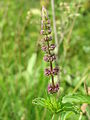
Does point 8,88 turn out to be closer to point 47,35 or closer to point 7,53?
point 7,53

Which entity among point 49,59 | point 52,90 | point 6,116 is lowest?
point 6,116

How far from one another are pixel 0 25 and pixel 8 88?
1.17 meters

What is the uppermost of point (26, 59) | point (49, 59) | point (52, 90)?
point (49, 59)

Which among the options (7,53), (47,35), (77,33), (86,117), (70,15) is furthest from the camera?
(77,33)

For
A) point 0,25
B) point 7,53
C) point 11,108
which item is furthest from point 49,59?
point 0,25

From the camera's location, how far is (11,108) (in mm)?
2535

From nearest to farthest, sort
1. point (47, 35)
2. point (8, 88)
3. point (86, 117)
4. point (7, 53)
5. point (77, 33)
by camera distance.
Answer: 1. point (47, 35)
2. point (86, 117)
3. point (8, 88)
4. point (7, 53)
5. point (77, 33)

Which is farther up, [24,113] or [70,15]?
[70,15]

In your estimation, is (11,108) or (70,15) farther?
(11,108)

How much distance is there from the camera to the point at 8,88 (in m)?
2.79

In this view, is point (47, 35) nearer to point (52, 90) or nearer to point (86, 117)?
point (52, 90)

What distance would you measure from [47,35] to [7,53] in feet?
7.51

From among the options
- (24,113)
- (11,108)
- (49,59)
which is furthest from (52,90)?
(11,108)

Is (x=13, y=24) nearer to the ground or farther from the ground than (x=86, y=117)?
farther from the ground
